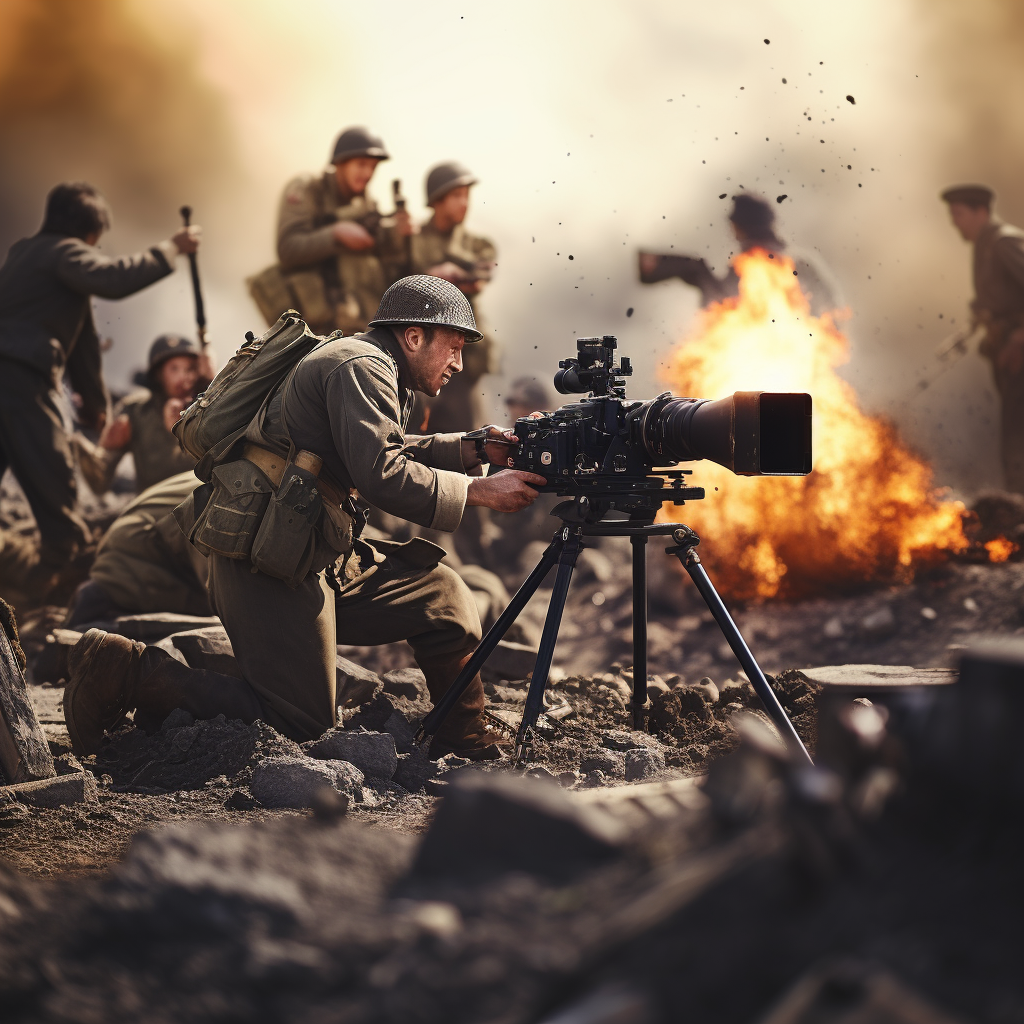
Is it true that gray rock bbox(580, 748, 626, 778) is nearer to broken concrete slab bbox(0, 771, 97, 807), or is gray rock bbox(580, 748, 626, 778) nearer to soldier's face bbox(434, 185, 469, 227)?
broken concrete slab bbox(0, 771, 97, 807)

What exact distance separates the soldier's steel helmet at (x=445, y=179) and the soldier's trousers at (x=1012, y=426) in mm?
4979

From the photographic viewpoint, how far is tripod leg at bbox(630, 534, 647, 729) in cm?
428

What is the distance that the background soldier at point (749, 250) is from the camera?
8695 millimetres

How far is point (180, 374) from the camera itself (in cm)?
830

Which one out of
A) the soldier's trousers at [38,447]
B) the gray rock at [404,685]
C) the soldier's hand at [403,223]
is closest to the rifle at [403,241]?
the soldier's hand at [403,223]

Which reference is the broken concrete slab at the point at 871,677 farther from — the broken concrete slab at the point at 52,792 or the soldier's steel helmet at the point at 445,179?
the soldier's steel helmet at the point at 445,179

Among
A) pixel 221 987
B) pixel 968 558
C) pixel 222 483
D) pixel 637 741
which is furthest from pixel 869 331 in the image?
pixel 221 987

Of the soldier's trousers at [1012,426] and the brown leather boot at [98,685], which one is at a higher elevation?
the soldier's trousers at [1012,426]

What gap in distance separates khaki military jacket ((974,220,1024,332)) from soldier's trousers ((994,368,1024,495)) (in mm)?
474

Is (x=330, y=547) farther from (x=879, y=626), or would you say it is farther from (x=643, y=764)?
(x=879, y=626)

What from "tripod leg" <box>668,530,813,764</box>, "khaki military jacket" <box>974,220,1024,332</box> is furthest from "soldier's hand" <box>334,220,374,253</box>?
"tripod leg" <box>668,530,813,764</box>

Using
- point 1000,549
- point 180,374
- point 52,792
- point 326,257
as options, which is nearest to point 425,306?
point 52,792

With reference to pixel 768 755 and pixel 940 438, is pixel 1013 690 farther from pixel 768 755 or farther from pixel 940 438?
pixel 940 438

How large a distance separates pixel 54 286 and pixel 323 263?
2318mm
